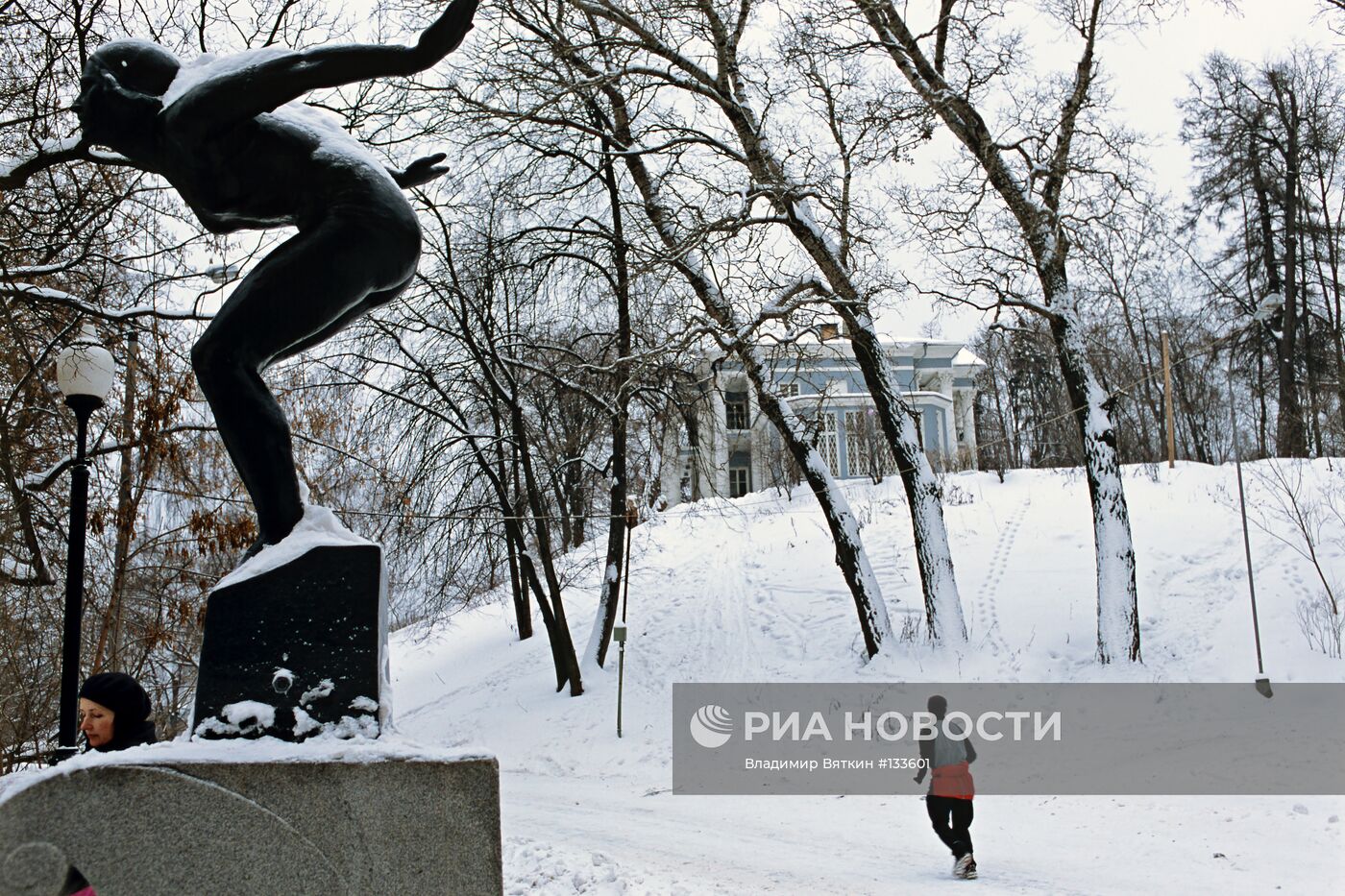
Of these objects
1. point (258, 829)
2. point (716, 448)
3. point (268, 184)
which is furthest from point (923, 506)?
point (258, 829)

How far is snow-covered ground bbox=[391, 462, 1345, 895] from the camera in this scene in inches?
345

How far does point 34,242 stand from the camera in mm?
9508

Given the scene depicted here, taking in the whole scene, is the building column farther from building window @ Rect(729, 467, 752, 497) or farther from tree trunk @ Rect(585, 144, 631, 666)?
tree trunk @ Rect(585, 144, 631, 666)

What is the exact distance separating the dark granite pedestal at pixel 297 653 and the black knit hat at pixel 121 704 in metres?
0.55

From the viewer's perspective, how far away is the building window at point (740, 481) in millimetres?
47122

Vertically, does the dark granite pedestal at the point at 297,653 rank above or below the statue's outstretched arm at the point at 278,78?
below

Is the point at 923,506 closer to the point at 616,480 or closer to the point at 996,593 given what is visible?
the point at 996,593

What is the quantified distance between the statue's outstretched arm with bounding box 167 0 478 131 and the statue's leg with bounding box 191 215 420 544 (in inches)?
18.3

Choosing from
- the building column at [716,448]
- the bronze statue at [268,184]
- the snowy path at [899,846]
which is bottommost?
the snowy path at [899,846]

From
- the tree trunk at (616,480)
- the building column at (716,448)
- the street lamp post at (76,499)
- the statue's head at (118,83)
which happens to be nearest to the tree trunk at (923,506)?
the building column at (716,448)

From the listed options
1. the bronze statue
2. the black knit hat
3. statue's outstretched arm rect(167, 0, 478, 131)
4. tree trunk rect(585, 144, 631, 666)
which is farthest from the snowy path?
tree trunk rect(585, 144, 631, 666)

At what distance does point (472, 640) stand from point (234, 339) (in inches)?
904

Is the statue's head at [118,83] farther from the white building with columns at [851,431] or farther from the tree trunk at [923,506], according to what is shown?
the white building with columns at [851,431]

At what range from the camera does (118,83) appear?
361cm
